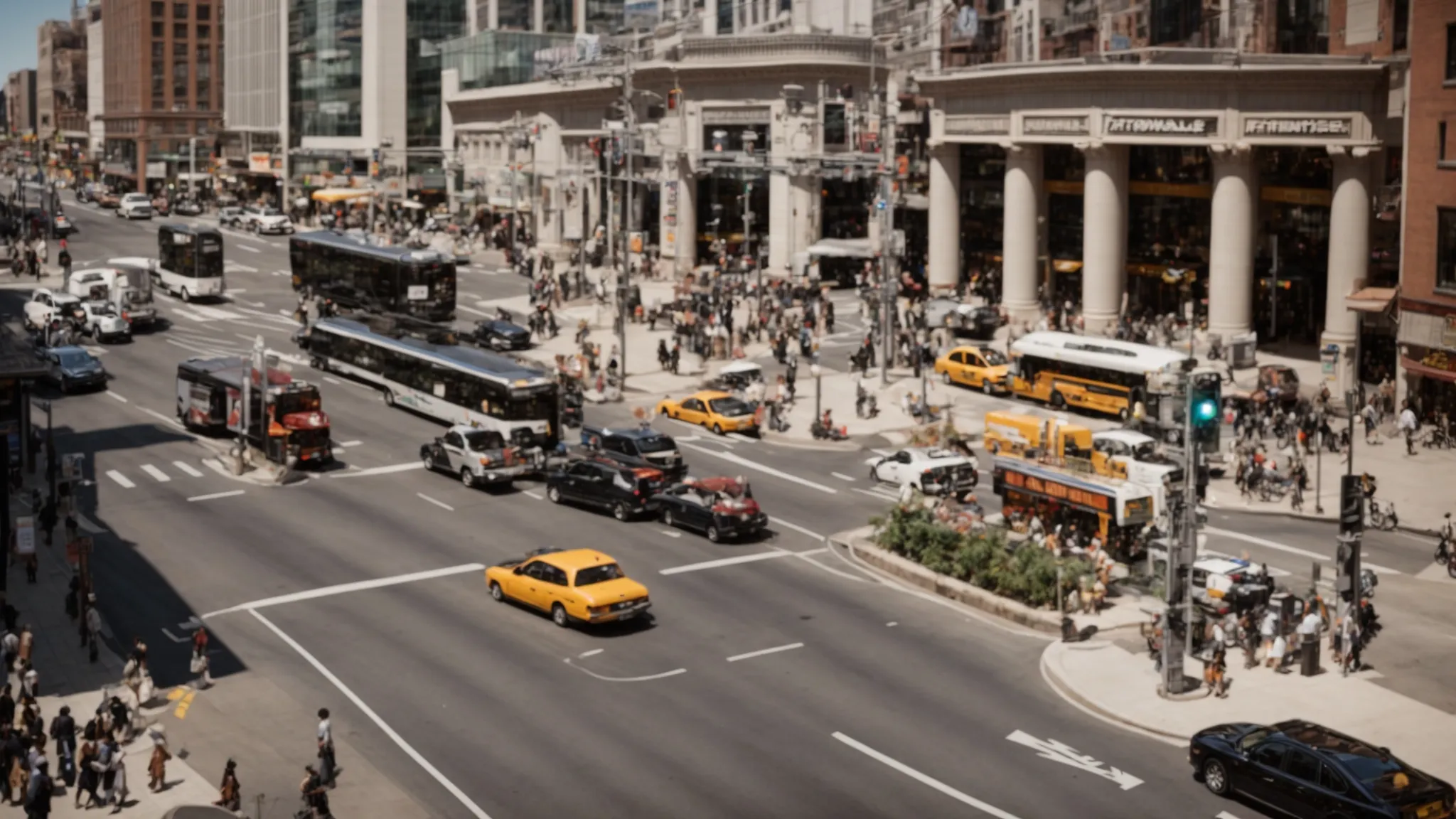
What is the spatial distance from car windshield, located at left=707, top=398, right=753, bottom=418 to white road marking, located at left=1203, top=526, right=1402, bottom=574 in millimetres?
19767

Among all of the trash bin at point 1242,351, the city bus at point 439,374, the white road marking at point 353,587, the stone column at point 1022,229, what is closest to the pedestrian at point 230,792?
the white road marking at point 353,587

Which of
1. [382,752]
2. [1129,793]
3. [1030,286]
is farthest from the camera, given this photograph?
[1030,286]

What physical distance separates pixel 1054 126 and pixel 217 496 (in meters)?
46.0

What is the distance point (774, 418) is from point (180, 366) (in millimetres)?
22453

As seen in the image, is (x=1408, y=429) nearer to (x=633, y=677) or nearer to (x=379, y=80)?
(x=633, y=677)

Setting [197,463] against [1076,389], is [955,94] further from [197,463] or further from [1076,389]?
[197,463]

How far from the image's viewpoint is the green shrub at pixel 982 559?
133ft

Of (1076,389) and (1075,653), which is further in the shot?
(1076,389)

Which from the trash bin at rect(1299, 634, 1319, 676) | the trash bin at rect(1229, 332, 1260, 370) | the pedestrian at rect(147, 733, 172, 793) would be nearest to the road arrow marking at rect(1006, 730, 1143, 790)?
the trash bin at rect(1299, 634, 1319, 676)

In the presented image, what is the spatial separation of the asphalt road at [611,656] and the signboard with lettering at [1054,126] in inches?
1152

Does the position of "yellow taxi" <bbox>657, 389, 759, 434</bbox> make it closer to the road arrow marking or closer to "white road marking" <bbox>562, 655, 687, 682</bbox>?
"white road marking" <bbox>562, 655, 687, 682</bbox>

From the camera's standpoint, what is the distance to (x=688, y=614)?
40375 mm

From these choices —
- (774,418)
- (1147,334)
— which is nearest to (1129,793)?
(774,418)

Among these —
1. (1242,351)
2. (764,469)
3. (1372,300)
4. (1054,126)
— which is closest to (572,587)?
(764,469)
